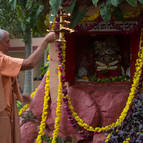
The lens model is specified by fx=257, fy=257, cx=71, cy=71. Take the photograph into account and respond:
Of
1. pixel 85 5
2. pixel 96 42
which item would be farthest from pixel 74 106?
pixel 85 5

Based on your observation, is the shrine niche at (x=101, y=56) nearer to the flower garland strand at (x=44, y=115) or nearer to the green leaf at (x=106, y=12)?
the flower garland strand at (x=44, y=115)

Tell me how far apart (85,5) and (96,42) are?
5.65ft

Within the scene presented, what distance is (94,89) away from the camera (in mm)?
6332

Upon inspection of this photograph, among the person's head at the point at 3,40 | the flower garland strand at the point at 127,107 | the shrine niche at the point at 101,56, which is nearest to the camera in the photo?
the person's head at the point at 3,40

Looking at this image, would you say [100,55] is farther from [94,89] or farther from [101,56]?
[94,89]

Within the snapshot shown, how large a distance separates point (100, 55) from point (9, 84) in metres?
3.68

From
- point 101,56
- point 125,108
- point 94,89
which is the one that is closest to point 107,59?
point 101,56

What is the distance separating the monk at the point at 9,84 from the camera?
123 inches

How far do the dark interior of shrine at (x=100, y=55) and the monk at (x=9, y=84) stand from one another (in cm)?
282

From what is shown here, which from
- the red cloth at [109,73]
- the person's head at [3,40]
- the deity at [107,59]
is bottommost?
the red cloth at [109,73]

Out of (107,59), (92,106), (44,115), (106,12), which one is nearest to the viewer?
(106,12)

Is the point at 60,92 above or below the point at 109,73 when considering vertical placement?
below

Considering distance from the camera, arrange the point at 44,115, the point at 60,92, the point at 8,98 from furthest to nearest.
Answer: the point at 44,115
the point at 60,92
the point at 8,98

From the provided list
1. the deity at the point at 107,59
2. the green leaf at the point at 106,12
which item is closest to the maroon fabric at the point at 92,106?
the deity at the point at 107,59
